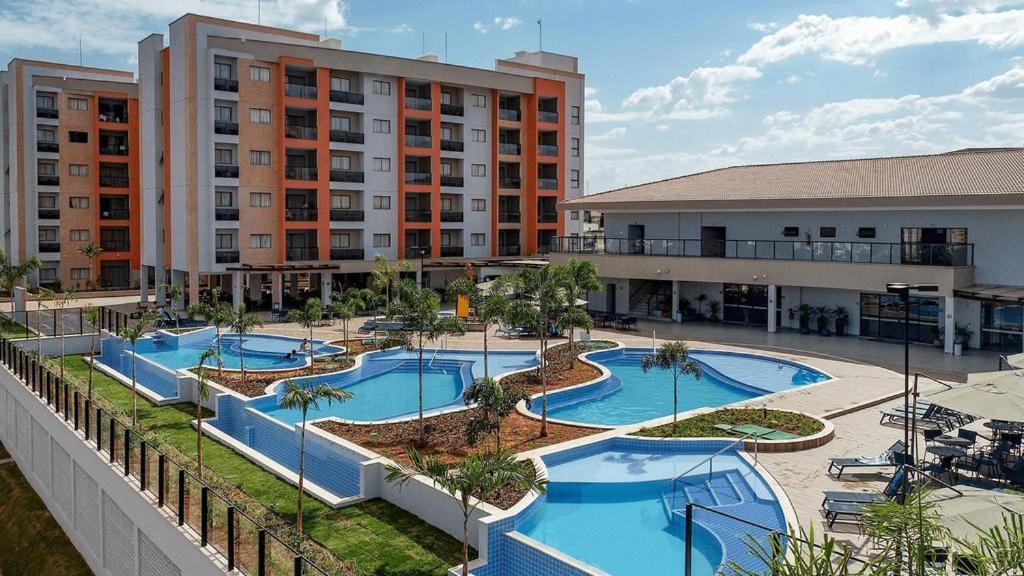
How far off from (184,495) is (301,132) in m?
35.1

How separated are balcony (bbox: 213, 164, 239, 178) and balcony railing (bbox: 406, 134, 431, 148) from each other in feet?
34.5

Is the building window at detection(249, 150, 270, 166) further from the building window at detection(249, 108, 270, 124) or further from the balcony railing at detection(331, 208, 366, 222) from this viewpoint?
the balcony railing at detection(331, 208, 366, 222)

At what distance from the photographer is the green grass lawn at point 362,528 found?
1391 centimetres

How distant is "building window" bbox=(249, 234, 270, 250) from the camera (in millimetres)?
45500

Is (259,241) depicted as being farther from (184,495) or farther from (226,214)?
(184,495)

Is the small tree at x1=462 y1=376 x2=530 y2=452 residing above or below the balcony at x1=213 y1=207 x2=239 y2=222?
below

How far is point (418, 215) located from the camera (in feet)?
168

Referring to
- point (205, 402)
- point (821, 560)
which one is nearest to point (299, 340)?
point (205, 402)

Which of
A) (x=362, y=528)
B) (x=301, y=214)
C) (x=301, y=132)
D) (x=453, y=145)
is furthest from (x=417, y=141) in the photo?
(x=362, y=528)

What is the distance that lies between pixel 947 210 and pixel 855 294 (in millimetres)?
5159

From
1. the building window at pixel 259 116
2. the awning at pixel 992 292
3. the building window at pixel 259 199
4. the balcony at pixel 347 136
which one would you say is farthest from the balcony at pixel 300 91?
the awning at pixel 992 292

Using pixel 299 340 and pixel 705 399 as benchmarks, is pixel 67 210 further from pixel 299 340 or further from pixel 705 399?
pixel 705 399

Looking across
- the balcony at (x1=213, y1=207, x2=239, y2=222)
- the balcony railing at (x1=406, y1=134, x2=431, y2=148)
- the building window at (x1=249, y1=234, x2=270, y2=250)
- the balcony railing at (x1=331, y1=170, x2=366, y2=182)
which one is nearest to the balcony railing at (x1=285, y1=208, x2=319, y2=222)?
the building window at (x1=249, y1=234, x2=270, y2=250)

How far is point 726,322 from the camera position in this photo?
41125 millimetres
